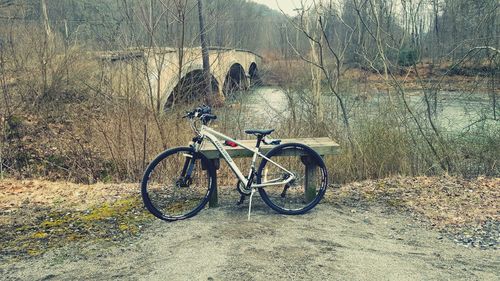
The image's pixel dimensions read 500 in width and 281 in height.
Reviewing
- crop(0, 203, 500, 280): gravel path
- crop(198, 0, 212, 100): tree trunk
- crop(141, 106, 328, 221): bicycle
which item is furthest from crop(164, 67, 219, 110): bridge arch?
crop(0, 203, 500, 280): gravel path

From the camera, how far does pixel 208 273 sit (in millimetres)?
3328

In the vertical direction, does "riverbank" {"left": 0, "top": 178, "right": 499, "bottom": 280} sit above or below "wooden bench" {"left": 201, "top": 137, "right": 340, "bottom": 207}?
below

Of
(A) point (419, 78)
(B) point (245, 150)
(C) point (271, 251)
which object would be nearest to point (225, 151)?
(B) point (245, 150)

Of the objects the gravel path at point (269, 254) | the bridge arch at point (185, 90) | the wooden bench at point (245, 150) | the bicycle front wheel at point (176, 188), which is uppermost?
the bridge arch at point (185, 90)

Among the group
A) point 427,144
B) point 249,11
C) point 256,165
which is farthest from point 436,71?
point 249,11

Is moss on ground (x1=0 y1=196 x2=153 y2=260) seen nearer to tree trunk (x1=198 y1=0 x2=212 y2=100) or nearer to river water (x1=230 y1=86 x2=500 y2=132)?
tree trunk (x1=198 y1=0 x2=212 y2=100)

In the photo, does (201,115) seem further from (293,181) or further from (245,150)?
(293,181)

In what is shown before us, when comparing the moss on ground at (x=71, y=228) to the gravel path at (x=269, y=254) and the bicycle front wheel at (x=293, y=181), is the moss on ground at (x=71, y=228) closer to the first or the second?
the gravel path at (x=269, y=254)

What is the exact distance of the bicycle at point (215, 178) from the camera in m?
4.50

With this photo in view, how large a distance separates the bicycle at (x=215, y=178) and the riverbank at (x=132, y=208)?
256mm

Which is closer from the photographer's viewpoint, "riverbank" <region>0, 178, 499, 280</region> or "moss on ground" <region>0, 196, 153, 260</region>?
"riverbank" <region>0, 178, 499, 280</region>

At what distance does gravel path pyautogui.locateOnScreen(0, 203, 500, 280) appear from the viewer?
11.1 feet

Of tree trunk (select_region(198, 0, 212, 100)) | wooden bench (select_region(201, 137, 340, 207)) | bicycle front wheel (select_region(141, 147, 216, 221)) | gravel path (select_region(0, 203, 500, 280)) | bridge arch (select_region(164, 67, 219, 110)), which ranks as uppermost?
tree trunk (select_region(198, 0, 212, 100))

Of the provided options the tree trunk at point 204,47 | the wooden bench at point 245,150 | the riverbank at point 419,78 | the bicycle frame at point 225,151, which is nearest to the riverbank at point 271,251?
the bicycle frame at point 225,151
